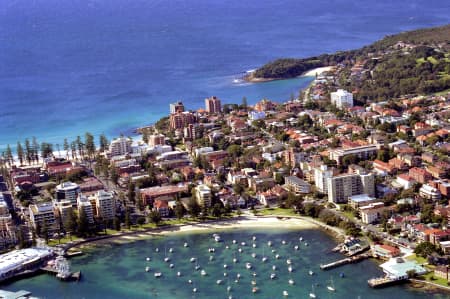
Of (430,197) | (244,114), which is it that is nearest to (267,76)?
(244,114)

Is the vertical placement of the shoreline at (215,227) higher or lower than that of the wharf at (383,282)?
higher

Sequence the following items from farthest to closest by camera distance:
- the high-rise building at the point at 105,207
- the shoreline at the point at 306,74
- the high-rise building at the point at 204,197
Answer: the shoreline at the point at 306,74
the high-rise building at the point at 204,197
the high-rise building at the point at 105,207

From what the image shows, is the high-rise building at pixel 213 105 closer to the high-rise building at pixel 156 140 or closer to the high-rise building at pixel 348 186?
the high-rise building at pixel 156 140

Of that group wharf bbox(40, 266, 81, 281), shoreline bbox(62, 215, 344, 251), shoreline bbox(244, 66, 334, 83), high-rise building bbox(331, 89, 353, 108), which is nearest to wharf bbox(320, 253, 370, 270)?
shoreline bbox(62, 215, 344, 251)

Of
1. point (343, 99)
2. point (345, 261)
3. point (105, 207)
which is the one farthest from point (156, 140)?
point (345, 261)

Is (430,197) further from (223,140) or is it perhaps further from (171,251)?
(223,140)

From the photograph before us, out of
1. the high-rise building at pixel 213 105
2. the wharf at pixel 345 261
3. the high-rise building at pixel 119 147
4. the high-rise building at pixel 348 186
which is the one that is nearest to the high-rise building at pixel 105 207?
the high-rise building at pixel 348 186
